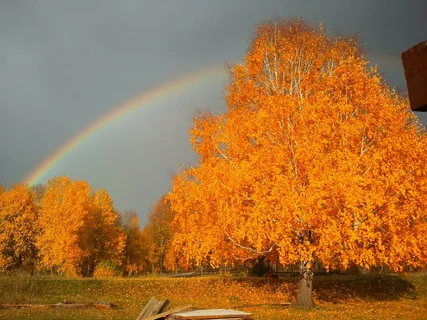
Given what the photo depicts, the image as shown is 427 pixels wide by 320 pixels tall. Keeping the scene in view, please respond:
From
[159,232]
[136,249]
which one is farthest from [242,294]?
[159,232]

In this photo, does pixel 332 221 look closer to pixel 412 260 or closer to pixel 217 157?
pixel 412 260

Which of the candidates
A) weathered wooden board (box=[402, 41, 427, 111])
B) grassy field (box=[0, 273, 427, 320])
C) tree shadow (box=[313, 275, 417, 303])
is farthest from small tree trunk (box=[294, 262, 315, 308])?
weathered wooden board (box=[402, 41, 427, 111])

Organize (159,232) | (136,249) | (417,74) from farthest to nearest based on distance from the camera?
1. (159,232)
2. (136,249)
3. (417,74)

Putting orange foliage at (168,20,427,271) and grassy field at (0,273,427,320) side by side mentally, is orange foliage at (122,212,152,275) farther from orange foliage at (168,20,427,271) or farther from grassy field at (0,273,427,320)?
orange foliage at (168,20,427,271)

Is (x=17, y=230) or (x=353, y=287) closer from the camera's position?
(x=353, y=287)

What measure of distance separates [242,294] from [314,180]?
13.4 metres

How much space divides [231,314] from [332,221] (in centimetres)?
688

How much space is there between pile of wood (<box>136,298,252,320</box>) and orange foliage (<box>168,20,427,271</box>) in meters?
5.35

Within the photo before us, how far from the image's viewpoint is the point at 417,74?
184 centimetres

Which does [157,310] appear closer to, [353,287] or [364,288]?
[353,287]

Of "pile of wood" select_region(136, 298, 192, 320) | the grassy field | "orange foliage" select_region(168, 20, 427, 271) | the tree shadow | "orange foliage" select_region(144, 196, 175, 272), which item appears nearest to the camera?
"pile of wood" select_region(136, 298, 192, 320)

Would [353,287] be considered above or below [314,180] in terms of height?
below

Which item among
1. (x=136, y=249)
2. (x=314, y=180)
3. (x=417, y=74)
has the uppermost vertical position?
(x=136, y=249)

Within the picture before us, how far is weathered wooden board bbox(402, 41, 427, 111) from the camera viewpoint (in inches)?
70.7
